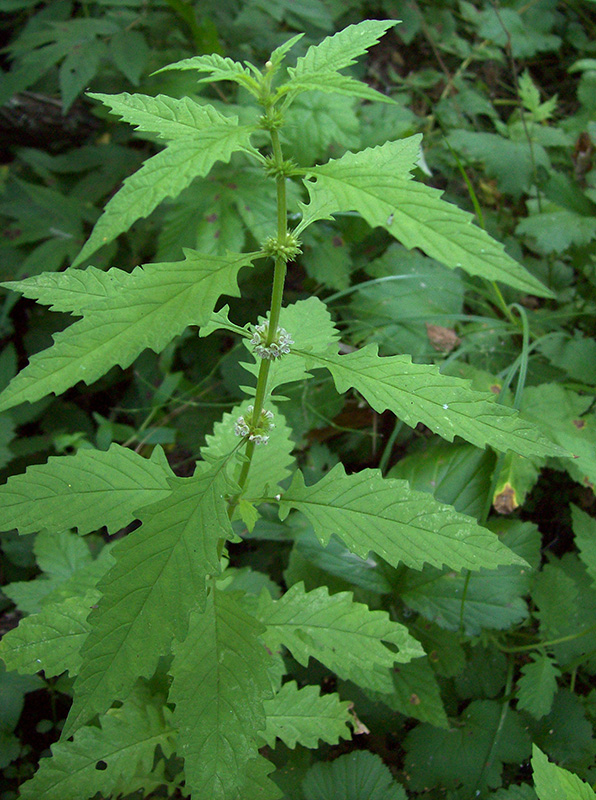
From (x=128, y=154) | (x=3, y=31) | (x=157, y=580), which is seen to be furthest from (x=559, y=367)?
(x=3, y=31)

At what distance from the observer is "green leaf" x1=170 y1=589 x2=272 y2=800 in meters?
1.00

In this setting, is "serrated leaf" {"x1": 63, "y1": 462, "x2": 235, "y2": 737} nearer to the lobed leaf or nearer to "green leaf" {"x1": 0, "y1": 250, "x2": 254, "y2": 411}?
"green leaf" {"x1": 0, "y1": 250, "x2": 254, "y2": 411}

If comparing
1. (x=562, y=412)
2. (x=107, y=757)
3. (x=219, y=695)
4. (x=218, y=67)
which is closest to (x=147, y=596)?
(x=219, y=695)

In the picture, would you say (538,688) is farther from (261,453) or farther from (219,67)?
(219,67)

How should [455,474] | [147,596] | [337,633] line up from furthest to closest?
[455,474] → [337,633] → [147,596]

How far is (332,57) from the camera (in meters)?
0.97

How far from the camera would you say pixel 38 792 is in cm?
126

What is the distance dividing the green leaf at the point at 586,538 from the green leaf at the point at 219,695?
979 mm

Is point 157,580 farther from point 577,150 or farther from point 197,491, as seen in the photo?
point 577,150

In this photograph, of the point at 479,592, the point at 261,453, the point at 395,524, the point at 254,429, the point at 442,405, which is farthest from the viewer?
the point at 479,592

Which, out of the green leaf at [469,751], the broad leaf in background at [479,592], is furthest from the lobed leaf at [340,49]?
the green leaf at [469,751]

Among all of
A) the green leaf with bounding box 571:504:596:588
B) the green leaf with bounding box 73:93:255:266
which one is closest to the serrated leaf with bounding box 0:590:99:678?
the green leaf with bounding box 73:93:255:266

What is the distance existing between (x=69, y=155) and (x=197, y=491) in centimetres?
284

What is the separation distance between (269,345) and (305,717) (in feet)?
3.21
